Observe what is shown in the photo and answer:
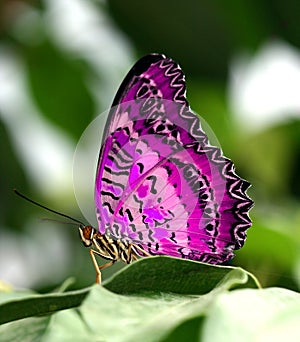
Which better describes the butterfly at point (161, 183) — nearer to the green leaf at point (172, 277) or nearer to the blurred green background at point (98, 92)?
the green leaf at point (172, 277)

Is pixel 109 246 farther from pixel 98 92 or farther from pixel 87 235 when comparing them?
pixel 98 92

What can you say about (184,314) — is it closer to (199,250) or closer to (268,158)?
(199,250)

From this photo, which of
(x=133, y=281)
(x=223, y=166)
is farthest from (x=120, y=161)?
(x=133, y=281)

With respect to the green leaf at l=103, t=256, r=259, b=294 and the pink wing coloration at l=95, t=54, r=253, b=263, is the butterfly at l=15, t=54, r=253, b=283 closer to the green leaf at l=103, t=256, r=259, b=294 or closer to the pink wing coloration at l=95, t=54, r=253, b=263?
the pink wing coloration at l=95, t=54, r=253, b=263

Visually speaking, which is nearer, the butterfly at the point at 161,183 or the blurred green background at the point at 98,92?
the butterfly at the point at 161,183

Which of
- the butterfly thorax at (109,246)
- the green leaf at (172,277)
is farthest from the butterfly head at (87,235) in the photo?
the green leaf at (172,277)

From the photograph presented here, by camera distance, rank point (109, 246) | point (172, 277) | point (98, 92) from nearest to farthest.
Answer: point (172, 277), point (109, 246), point (98, 92)

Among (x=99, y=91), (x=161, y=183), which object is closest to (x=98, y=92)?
(x=99, y=91)
